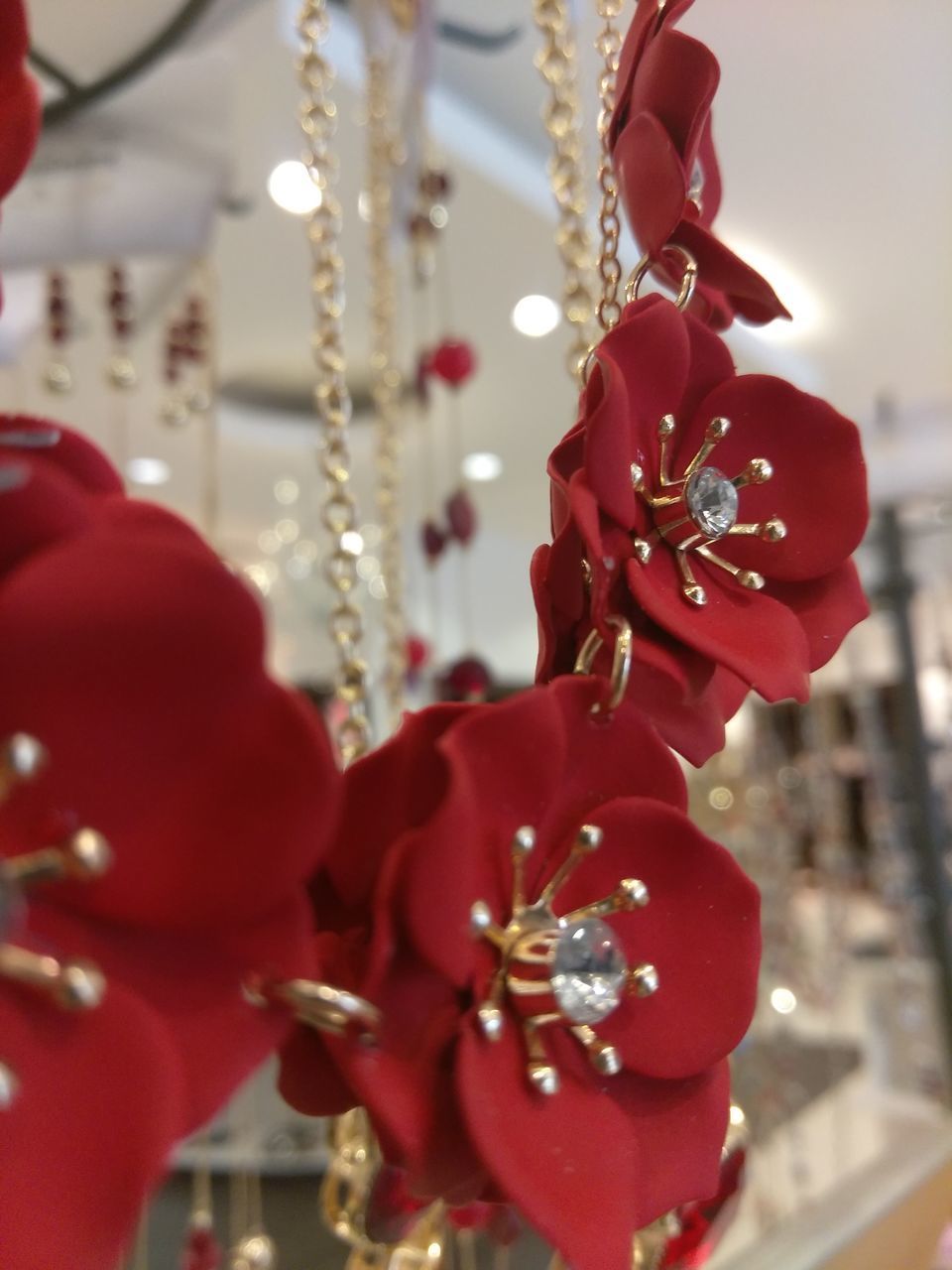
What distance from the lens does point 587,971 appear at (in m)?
0.19

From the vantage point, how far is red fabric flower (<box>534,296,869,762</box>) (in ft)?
0.72

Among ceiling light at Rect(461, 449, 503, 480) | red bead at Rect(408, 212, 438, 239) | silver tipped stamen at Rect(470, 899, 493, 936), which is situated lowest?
ceiling light at Rect(461, 449, 503, 480)

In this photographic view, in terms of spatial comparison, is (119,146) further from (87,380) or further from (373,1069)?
(87,380)

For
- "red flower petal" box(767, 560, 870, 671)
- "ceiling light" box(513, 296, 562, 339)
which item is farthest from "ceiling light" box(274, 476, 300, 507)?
"red flower petal" box(767, 560, 870, 671)

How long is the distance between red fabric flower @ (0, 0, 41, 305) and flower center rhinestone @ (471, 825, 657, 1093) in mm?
191

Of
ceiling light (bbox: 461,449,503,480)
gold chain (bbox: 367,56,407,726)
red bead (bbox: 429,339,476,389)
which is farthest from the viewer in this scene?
ceiling light (bbox: 461,449,503,480)

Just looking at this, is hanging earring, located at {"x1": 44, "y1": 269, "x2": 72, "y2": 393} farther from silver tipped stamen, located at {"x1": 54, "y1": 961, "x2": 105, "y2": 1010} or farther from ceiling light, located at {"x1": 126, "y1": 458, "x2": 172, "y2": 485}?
ceiling light, located at {"x1": 126, "y1": 458, "x2": 172, "y2": 485}

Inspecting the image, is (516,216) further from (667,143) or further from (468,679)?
(667,143)

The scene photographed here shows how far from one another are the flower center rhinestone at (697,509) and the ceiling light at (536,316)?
0.96 meters

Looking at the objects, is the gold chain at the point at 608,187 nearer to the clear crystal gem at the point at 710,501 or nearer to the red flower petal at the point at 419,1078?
the clear crystal gem at the point at 710,501

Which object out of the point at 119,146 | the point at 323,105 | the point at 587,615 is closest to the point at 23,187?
the point at 119,146

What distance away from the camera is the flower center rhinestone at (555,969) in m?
0.19

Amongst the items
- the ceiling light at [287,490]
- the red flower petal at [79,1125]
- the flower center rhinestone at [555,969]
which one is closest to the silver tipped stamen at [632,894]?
the flower center rhinestone at [555,969]

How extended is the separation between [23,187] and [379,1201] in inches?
23.8
